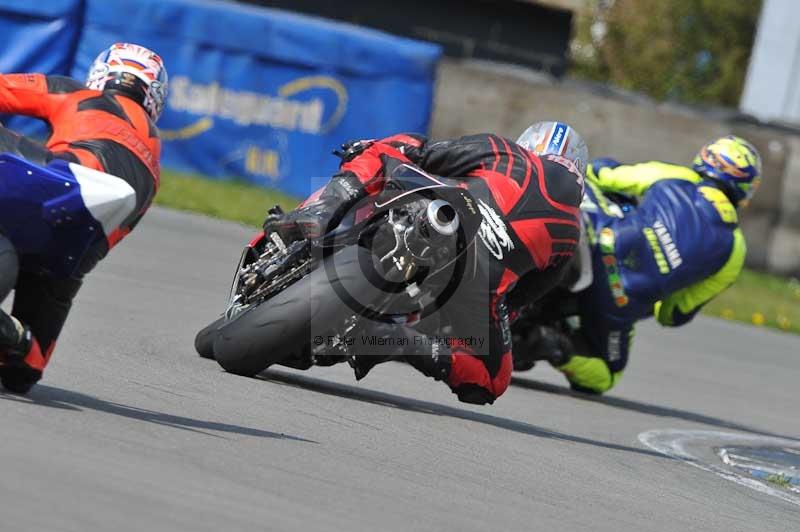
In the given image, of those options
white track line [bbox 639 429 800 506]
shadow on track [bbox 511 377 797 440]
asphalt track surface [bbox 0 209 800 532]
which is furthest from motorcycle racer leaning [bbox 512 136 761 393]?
white track line [bbox 639 429 800 506]

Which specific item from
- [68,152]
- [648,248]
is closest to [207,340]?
[68,152]

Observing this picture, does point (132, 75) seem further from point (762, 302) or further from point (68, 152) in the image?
point (762, 302)

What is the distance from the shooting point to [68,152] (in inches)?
217

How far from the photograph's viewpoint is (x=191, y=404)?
600 cm

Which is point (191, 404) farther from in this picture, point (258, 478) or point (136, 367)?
point (258, 478)

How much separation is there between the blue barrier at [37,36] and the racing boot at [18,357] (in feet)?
39.8

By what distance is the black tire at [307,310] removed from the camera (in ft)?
20.6

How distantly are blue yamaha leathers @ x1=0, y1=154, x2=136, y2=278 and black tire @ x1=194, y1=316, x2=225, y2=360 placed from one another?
166 cm

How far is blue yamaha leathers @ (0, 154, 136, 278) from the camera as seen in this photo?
17.0ft

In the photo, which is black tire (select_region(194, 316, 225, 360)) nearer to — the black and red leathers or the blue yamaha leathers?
the black and red leathers

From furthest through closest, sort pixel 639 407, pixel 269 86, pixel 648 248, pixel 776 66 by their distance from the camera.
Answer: pixel 776 66 < pixel 269 86 < pixel 639 407 < pixel 648 248

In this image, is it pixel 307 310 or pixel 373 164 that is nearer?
pixel 307 310

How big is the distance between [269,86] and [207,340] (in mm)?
10501

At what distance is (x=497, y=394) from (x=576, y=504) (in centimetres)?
185
